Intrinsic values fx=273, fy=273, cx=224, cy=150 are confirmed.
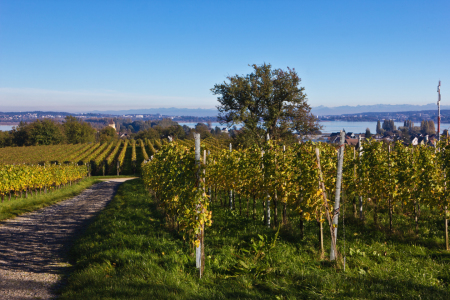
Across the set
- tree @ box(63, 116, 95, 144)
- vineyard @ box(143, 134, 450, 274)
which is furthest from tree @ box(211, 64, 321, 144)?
tree @ box(63, 116, 95, 144)

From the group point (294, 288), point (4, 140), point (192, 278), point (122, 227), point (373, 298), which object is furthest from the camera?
point (4, 140)

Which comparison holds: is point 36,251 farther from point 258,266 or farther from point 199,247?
point 258,266

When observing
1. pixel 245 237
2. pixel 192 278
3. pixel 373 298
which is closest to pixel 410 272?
pixel 373 298

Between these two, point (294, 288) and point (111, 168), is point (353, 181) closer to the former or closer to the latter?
point (294, 288)

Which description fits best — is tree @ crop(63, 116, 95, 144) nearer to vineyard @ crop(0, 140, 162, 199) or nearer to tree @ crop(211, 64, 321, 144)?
vineyard @ crop(0, 140, 162, 199)

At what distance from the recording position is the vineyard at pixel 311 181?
6.22m

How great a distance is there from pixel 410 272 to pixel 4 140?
130 m

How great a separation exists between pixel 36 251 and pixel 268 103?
82.9ft

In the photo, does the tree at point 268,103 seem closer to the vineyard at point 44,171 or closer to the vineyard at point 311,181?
the vineyard at point 44,171

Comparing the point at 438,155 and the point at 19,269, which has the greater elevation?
the point at 438,155

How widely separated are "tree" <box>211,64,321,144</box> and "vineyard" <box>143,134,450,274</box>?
1816 cm

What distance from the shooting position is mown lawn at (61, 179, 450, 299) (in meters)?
4.87

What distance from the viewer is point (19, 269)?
7004mm

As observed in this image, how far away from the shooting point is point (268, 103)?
98.2ft
